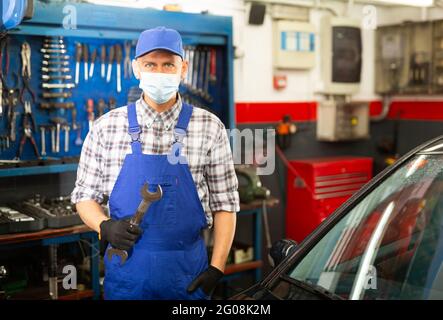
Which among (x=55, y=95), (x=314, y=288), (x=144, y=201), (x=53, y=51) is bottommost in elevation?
(x=314, y=288)

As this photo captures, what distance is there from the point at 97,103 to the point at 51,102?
0.82 ft

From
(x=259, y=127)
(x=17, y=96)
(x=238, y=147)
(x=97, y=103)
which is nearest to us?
(x=17, y=96)

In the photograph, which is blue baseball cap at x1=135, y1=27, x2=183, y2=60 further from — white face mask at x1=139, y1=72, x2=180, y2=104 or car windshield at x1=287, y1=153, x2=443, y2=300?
car windshield at x1=287, y1=153, x2=443, y2=300

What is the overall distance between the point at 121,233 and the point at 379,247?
0.84m

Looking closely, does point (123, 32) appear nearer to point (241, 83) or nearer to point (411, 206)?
point (241, 83)

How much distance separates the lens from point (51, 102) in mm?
3057

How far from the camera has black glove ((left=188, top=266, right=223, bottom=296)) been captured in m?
1.99

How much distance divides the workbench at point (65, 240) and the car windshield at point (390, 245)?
142 centimetres

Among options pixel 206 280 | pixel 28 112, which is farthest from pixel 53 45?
pixel 206 280

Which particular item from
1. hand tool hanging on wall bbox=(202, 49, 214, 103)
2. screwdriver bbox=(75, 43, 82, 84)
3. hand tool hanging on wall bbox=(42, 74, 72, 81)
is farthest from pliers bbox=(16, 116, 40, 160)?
hand tool hanging on wall bbox=(202, 49, 214, 103)

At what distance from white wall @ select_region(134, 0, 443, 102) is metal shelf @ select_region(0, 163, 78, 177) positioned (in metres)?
1.06

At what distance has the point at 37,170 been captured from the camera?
2900 mm

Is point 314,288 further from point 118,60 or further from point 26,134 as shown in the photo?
point 118,60

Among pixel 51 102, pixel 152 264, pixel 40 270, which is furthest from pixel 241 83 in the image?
pixel 152 264
